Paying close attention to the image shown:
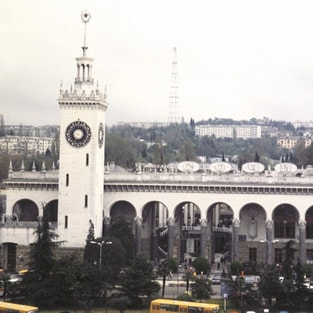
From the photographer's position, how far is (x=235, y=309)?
2899 inches

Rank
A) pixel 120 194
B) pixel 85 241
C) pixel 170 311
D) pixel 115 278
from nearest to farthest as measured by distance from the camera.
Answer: pixel 170 311, pixel 115 278, pixel 85 241, pixel 120 194

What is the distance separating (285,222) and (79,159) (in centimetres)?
2439

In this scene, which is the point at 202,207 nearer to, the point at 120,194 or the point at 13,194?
the point at 120,194

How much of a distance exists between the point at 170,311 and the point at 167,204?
30.8 metres

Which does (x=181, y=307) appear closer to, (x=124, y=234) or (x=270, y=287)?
(x=270, y=287)

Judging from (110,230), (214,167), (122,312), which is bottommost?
(122,312)

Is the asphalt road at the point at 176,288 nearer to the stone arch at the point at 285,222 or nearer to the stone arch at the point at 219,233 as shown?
the stone arch at the point at 219,233

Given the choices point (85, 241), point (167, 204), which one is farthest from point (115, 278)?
point (167, 204)

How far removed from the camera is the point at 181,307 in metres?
68.9

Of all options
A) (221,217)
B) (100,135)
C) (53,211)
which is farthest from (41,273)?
(221,217)

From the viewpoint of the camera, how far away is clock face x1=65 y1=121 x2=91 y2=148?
9475cm

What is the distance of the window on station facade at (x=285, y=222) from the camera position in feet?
333

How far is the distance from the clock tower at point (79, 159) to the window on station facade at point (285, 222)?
20405 millimetres

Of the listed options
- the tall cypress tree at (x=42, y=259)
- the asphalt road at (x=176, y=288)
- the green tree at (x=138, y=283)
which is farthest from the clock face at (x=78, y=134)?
the green tree at (x=138, y=283)
